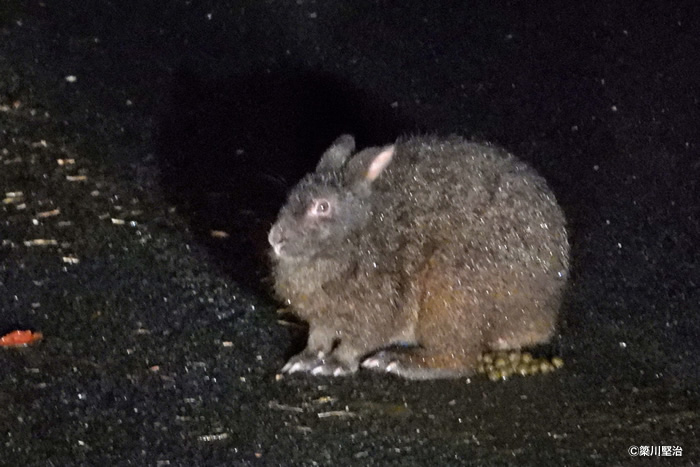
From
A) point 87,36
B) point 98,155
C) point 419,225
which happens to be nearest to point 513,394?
point 419,225

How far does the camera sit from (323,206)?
1766mm

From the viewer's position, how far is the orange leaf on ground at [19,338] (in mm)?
1843

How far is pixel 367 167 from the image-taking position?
5.86 ft

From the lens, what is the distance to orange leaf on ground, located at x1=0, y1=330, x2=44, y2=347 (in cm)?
184

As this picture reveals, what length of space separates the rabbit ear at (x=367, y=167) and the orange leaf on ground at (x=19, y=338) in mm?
848

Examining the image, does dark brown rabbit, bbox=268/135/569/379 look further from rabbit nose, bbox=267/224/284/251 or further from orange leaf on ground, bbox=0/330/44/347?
orange leaf on ground, bbox=0/330/44/347

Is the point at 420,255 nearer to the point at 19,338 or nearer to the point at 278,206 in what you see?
the point at 278,206

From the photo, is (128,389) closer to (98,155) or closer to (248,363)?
(248,363)

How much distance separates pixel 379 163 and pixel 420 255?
233mm

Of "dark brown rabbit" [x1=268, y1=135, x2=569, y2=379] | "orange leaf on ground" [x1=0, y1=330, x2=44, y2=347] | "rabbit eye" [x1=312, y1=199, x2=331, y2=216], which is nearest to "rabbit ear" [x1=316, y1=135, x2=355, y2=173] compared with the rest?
"dark brown rabbit" [x1=268, y1=135, x2=569, y2=379]
